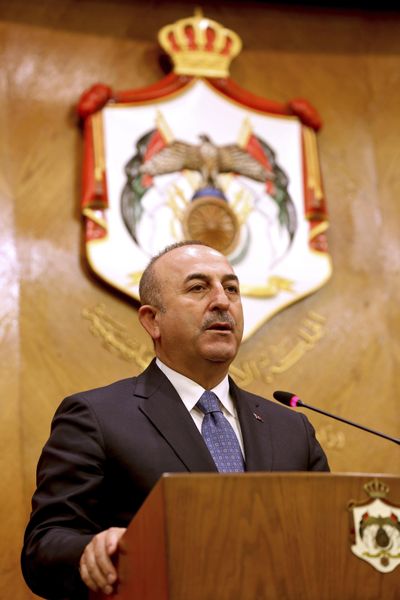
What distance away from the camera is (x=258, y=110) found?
5020mm

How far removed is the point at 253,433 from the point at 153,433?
310mm

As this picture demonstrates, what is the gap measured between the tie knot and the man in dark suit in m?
0.01

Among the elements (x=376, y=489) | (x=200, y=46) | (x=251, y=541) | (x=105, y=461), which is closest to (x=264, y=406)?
(x=105, y=461)

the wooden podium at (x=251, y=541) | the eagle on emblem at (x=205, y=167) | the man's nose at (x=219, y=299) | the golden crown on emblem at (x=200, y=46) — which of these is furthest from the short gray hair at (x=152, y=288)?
the golden crown on emblem at (x=200, y=46)

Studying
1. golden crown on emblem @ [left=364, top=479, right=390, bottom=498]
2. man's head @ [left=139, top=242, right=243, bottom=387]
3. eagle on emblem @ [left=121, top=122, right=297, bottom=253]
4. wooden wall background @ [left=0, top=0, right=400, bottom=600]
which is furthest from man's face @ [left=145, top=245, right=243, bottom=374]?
eagle on emblem @ [left=121, top=122, right=297, bottom=253]

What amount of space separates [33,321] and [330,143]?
1838 mm

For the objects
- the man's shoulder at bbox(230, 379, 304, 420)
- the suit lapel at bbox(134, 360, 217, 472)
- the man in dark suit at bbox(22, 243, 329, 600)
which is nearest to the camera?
the man in dark suit at bbox(22, 243, 329, 600)

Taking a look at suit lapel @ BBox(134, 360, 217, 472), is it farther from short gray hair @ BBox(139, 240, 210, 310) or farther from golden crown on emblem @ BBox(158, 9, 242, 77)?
golden crown on emblem @ BBox(158, 9, 242, 77)

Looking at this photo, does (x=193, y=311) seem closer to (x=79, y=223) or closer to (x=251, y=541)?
(x=251, y=541)

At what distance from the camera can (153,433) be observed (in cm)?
267

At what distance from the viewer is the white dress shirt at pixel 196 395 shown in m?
2.82

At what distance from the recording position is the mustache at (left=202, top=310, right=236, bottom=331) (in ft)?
9.60

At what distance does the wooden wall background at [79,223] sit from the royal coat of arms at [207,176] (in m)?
0.11

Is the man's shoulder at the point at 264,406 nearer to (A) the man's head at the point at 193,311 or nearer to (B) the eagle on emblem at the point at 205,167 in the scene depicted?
(A) the man's head at the point at 193,311
